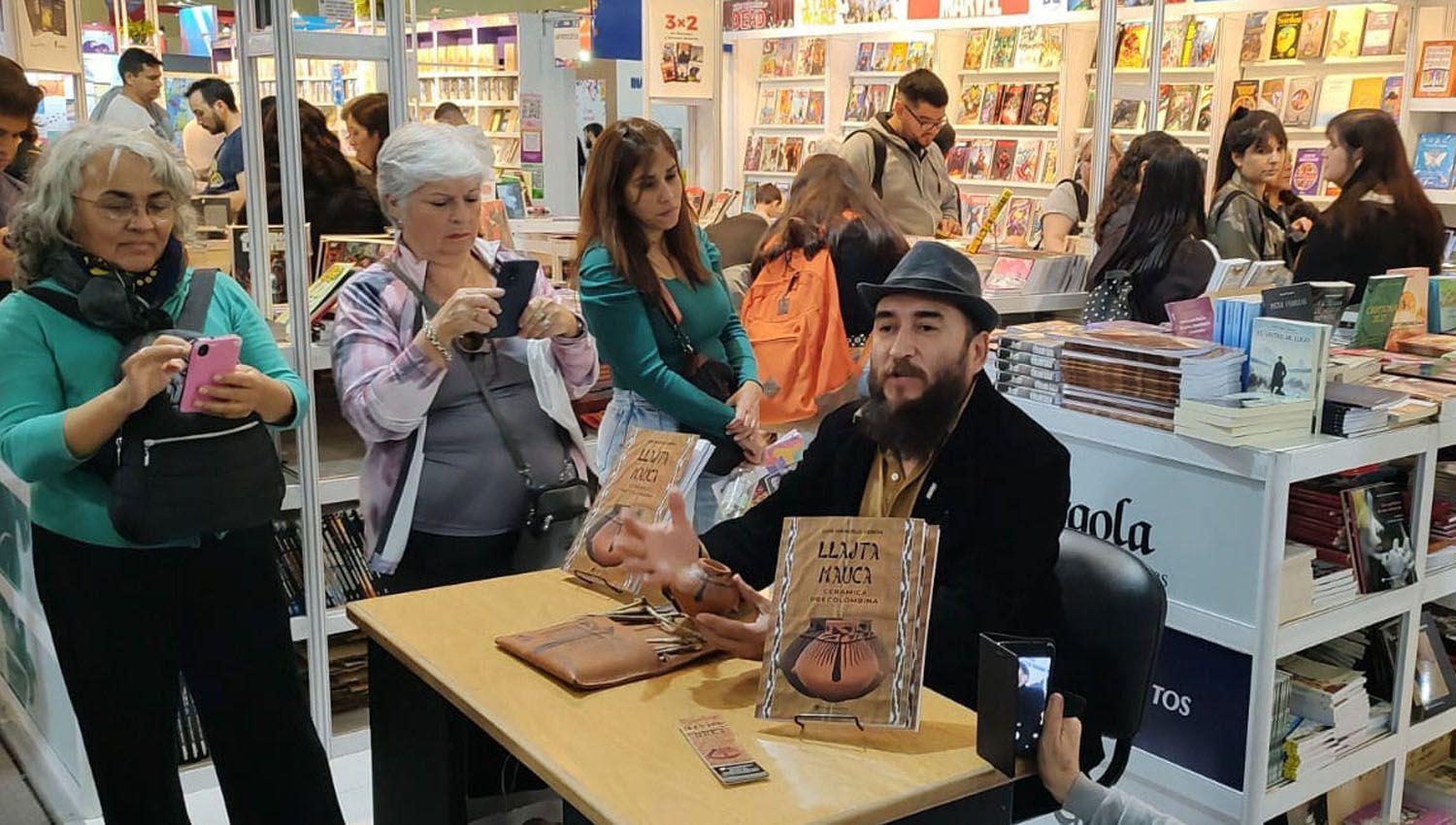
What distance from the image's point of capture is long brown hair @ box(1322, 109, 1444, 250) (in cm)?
443

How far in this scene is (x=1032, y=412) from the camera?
3291 millimetres

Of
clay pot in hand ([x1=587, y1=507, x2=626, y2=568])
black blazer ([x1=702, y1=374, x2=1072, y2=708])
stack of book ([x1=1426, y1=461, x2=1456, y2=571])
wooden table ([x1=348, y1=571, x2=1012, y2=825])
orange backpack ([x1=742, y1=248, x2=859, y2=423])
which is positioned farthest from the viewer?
orange backpack ([x1=742, y1=248, x2=859, y2=423])

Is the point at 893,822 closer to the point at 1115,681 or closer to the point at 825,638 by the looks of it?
the point at 825,638

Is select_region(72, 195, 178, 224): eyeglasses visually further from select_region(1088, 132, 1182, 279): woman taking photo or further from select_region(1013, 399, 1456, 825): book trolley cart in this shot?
select_region(1088, 132, 1182, 279): woman taking photo

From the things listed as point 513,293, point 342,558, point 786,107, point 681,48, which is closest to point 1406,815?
point 513,293

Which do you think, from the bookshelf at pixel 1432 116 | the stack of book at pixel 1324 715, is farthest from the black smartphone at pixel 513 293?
the bookshelf at pixel 1432 116

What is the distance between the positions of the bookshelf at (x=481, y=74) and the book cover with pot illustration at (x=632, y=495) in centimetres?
1123

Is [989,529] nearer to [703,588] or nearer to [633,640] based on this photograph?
[703,588]

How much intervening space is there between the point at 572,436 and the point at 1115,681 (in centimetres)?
116

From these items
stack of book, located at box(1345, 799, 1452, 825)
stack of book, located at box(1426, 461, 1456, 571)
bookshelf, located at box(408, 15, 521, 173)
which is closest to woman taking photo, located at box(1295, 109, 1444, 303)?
stack of book, located at box(1426, 461, 1456, 571)

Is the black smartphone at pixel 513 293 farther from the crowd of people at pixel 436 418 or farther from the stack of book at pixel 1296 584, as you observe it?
the stack of book at pixel 1296 584

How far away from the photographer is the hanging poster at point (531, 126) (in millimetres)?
12867

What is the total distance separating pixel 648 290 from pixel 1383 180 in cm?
284

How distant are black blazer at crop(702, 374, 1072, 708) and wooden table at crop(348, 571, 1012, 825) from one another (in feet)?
0.73
